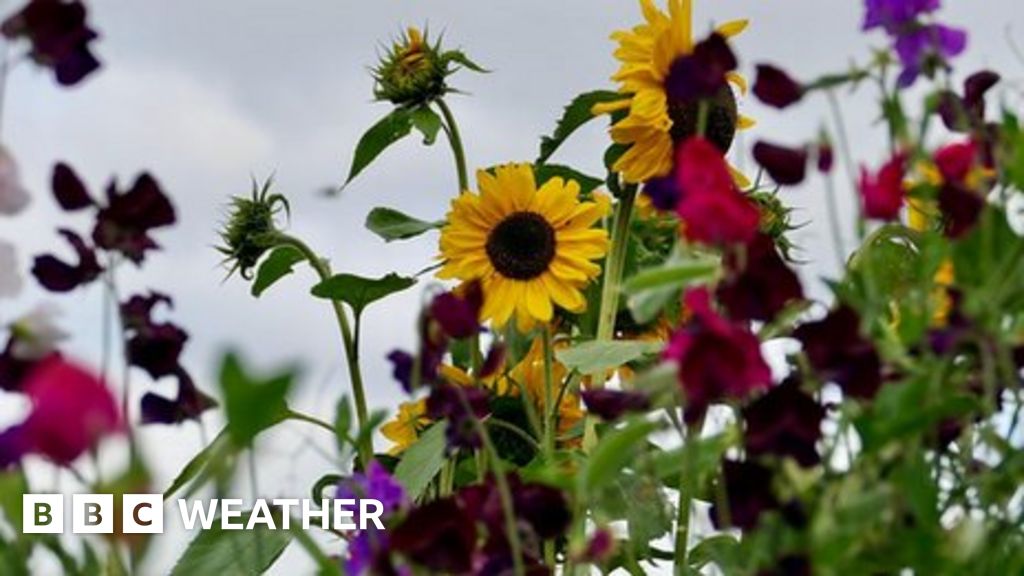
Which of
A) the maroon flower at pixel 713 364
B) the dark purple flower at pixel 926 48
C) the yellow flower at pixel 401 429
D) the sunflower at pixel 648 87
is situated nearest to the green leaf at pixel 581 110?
the sunflower at pixel 648 87

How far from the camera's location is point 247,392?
643 millimetres

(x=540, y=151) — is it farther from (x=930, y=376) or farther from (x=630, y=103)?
(x=930, y=376)

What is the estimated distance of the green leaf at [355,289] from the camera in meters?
1.76

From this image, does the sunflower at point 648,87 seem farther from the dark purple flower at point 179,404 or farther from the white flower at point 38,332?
the white flower at point 38,332

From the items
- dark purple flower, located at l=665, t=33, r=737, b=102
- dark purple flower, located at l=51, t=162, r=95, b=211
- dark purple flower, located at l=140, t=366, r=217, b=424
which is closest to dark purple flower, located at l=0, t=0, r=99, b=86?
dark purple flower, located at l=51, t=162, r=95, b=211

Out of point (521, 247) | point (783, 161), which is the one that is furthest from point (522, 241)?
point (783, 161)

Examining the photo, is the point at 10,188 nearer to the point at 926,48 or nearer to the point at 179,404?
the point at 179,404

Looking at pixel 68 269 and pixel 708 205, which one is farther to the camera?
pixel 68 269

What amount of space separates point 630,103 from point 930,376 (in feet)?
3.35

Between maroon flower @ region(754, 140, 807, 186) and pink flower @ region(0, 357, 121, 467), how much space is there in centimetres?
31

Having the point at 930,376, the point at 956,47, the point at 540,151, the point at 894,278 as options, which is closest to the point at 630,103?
the point at 540,151

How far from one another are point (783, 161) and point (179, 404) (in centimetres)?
30

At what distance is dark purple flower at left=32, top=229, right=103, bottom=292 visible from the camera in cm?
97

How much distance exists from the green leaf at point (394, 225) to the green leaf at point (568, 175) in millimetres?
110
